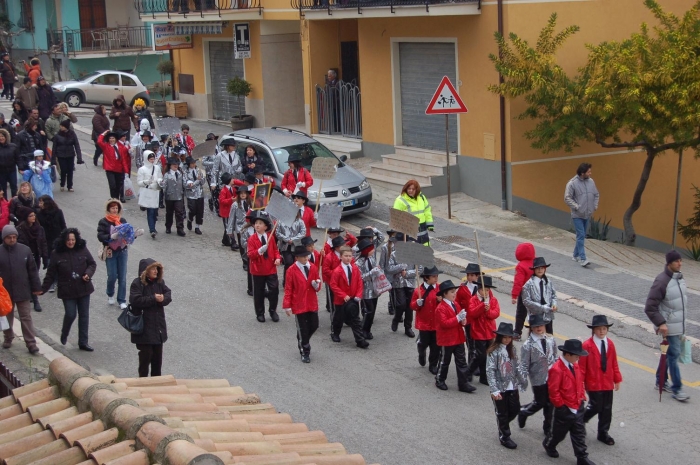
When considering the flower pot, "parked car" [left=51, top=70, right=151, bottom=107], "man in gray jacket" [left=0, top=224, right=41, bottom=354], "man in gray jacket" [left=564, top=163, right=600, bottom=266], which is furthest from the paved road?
"parked car" [left=51, top=70, right=151, bottom=107]

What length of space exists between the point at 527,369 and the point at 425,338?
1996 mm

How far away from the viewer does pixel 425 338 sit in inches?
424

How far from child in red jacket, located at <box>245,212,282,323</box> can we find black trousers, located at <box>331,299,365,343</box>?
3.68ft

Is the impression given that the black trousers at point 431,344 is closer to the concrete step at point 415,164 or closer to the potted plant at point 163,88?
the concrete step at point 415,164

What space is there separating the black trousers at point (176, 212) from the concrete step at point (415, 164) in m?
5.48

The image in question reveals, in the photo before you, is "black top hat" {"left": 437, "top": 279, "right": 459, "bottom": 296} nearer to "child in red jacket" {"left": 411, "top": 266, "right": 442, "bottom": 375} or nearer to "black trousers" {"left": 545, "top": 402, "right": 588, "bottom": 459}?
"child in red jacket" {"left": 411, "top": 266, "right": 442, "bottom": 375}

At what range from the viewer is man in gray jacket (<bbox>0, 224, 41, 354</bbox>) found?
11172 mm

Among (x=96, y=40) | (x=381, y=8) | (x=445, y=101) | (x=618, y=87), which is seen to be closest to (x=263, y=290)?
(x=445, y=101)

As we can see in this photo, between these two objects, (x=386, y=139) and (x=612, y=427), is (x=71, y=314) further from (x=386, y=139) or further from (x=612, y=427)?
(x=386, y=139)

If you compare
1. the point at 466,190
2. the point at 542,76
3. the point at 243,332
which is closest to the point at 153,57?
the point at 466,190

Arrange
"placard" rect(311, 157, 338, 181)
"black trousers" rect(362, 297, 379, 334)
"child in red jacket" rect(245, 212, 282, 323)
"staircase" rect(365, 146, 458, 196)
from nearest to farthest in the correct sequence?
1. "black trousers" rect(362, 297, 379, 334)
2. "child in red jacket" rect(245, 212, 282, 323)
3. "placard" rect(311, 157, 338, 181)
4. "staircase" rect(365, 146, 458, 196)

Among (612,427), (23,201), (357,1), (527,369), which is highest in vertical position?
(357,1)

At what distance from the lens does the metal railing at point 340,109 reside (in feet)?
76.6

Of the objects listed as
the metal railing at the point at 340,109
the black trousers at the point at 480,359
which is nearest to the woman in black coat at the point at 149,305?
the black trousers at the point at 480,359
